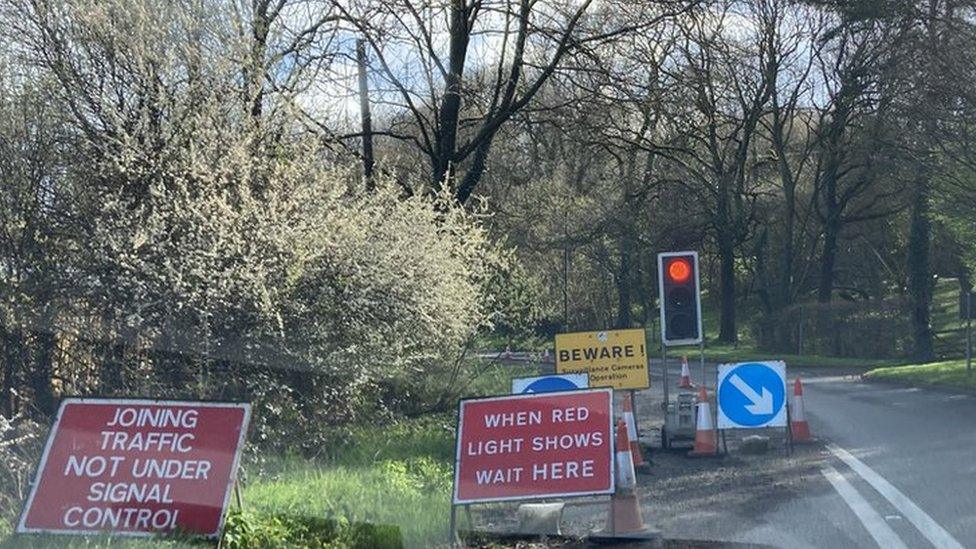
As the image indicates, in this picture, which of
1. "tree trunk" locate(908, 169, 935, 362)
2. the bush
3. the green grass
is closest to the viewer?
the green grass

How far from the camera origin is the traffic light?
52.2ft

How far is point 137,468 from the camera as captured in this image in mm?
7953

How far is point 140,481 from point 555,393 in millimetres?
3072

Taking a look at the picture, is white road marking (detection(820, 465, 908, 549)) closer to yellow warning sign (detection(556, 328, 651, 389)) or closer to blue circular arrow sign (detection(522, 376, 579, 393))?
blue circular arrow sign (detection(522, 376, 579, 393))

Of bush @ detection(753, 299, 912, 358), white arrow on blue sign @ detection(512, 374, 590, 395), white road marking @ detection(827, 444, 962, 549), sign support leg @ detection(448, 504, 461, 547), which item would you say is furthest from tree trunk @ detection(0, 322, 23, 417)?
bush @ detection(753, 299, 912, 358)

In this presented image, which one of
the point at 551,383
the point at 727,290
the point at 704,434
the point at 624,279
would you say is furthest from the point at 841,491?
the point at 727,290

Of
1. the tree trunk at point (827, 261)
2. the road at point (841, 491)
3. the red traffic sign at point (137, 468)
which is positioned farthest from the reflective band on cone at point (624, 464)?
the tree trunk at point (827, 261)

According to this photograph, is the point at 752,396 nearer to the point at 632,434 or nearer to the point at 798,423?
the point at 632,434

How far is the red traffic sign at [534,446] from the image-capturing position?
928 centimetres

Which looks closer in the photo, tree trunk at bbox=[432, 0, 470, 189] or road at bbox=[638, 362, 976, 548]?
road at bbox=[638, 362, 976, 548]

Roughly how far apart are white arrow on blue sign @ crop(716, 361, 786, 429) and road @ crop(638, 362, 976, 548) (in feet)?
1.54

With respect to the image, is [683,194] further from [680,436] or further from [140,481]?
[140,481]

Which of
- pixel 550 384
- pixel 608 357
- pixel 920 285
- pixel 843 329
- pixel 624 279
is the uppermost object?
pixel 624 279

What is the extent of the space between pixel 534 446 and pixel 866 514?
3.14 meters
